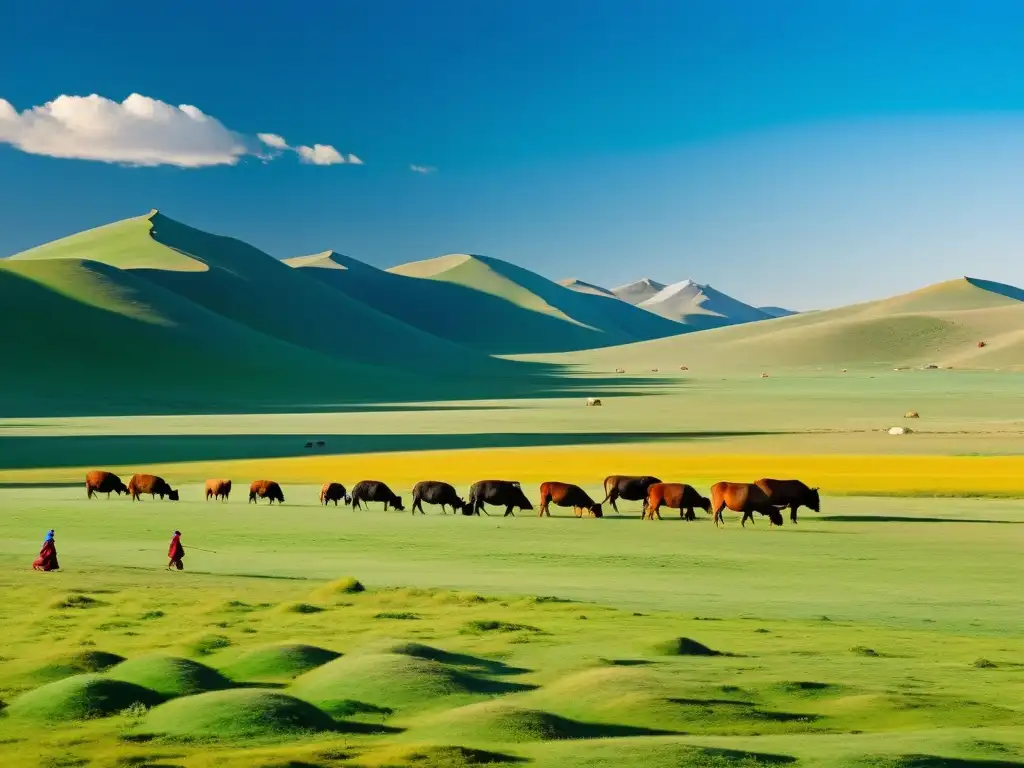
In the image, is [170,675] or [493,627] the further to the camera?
[493,627]

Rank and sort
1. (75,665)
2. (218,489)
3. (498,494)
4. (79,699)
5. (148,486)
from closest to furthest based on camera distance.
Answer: (79,699), (75,665), (498,494), (218,489), (148,486)

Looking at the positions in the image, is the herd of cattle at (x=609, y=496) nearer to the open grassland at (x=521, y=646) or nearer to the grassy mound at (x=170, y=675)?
the open grassland at (x=521, y=646)

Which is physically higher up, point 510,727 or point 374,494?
point 374,494

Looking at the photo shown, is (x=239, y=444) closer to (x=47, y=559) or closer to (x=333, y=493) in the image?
(x=333, y=493)

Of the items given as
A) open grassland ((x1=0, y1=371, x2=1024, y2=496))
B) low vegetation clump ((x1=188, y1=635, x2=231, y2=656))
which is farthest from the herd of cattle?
low vegetation clump ((x1=188, y1=635, x2=231, y2=656))

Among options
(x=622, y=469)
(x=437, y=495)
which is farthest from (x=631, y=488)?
(x=622, y=469)

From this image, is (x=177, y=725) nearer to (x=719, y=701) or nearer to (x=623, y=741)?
(x=623, y=741)

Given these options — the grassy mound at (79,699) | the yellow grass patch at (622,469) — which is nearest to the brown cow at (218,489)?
the yellow grass patch at (622,469)

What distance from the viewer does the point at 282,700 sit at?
13531mm

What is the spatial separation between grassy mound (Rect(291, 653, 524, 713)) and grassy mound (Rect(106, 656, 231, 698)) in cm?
98

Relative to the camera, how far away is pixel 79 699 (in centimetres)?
1405

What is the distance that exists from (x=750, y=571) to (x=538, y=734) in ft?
45.4

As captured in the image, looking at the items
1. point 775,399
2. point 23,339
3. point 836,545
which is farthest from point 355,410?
point 836,545

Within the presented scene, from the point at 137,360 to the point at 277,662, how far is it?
15503 cm
